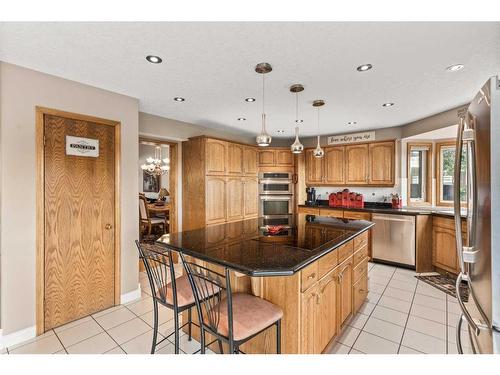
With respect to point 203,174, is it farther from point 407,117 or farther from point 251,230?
A: point 407,117

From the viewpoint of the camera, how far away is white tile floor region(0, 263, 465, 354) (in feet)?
6.43

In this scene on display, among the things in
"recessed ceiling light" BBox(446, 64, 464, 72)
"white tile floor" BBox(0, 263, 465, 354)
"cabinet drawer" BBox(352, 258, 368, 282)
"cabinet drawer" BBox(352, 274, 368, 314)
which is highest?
"recessed ceiling light" BBox(446, 64, 464, 72)

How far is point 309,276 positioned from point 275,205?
3523mm

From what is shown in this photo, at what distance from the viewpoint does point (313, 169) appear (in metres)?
5.27

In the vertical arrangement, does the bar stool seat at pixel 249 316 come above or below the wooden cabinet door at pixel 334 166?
below

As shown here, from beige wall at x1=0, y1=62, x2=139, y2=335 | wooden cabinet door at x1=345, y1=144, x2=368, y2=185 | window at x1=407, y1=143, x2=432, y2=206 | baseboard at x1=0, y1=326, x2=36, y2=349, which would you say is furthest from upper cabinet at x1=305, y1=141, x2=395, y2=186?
baseboard at x1=0, y1=326, x2=36, y2=349

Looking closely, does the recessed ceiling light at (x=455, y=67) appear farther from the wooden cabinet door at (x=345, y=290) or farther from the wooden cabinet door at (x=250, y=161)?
the wooden cabinet door at (x=250, y=161)

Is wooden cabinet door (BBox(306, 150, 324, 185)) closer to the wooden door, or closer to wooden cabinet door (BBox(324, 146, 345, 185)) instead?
wooden cabinet door (BBox(324, 146, 345, 185))

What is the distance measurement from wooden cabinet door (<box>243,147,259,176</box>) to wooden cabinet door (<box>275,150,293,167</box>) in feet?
1.83

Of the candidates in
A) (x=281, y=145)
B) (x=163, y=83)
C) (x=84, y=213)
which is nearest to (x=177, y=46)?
(x=163, y=83)

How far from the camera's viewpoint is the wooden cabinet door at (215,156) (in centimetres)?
375

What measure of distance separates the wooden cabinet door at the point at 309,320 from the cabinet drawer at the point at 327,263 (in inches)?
4.8

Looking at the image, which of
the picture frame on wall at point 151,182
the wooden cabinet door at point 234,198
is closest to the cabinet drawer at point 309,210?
the wooden cabinet door at point 234,198

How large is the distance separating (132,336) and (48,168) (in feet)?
5.65
